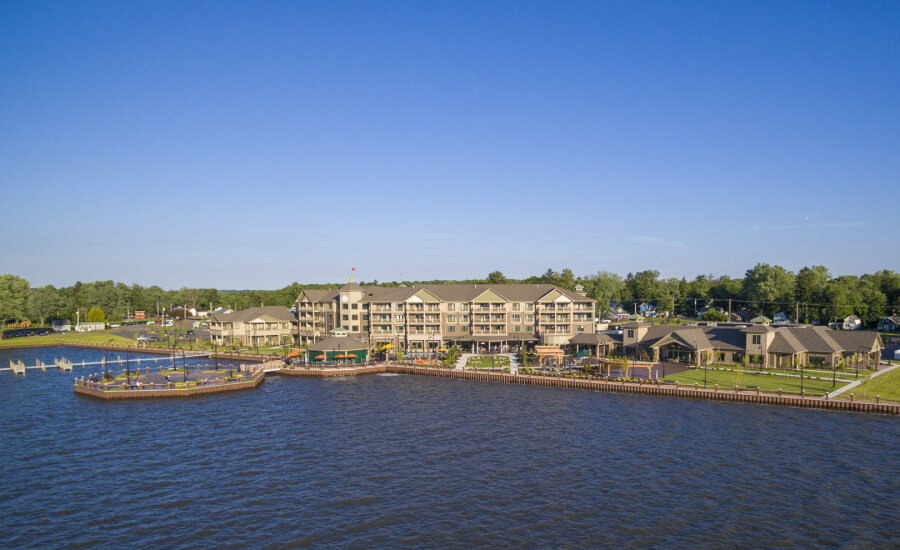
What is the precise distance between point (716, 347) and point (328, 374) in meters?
60.2

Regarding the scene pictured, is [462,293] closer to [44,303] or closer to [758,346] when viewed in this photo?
[758,346]

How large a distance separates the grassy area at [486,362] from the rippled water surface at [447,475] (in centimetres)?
2152

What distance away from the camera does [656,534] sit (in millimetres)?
29438

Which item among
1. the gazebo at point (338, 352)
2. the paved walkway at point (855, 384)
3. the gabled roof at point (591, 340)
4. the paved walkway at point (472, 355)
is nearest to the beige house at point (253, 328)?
the gazebo at point (338, 352)

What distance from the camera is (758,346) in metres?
76.9

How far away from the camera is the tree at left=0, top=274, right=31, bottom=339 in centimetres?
12985

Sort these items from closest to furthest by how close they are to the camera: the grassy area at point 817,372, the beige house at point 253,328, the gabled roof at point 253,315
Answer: the grassy area at point 817,372, the gabled roof at point 253,315, the beige house at point 253,328

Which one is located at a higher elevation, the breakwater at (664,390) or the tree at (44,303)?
the tree at (44,303)

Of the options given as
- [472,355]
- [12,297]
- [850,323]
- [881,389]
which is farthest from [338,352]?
[850,323]

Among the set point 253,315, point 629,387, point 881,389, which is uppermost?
point 253,315

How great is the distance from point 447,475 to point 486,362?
4752 cm

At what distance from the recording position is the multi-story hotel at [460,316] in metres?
99.1

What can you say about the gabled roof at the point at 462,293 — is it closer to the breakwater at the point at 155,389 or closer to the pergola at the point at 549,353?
the pergola at the point at 549,353

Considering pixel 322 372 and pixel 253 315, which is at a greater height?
pixel 253 315
